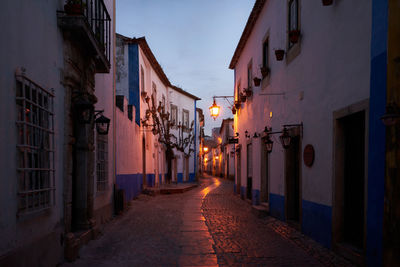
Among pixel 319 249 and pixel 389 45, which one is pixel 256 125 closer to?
pixel 319 249

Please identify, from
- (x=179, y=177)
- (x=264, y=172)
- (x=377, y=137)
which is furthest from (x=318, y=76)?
(x=179, y=177)

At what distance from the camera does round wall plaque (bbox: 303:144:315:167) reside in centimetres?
731

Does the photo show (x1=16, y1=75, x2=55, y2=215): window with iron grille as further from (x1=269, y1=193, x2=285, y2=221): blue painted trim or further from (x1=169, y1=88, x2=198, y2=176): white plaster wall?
(x1=169, y1=88, x2=198, y2=176): white plaster wall

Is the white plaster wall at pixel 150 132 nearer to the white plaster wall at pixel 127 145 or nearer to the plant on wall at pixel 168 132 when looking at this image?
the plant on wall at pixel 168 132

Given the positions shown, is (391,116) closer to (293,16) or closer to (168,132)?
(293,16)

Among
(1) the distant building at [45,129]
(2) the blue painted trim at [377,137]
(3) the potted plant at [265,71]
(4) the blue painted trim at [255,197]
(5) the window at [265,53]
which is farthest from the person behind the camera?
(4) the blue painted trim at [255,197]

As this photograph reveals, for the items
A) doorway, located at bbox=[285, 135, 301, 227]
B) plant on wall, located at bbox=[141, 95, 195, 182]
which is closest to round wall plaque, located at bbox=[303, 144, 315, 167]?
doorway, located at bbox=[285, 135, 301, 227]

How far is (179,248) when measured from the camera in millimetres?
6625

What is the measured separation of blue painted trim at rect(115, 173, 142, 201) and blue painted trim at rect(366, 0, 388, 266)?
26.0 ft

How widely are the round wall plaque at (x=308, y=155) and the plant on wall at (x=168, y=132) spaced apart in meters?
12.3

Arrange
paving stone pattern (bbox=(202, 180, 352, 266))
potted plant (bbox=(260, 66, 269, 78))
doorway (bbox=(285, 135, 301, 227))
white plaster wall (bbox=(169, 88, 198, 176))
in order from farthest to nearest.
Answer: white plaster wall (bbox=(169, 88, 198, 176)) < potted plant (bbox=(260, 66, 269, 78)) < doorway (bbox=(285, 135, 301, 227)) < paving stone pattern (bbox=(202, 180, 352, 266))

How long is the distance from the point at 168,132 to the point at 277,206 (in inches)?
658

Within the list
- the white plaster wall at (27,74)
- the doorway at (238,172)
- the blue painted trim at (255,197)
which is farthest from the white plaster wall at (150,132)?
the white plaster wall at (27,74)

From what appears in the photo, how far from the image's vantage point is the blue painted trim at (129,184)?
11700 mm
